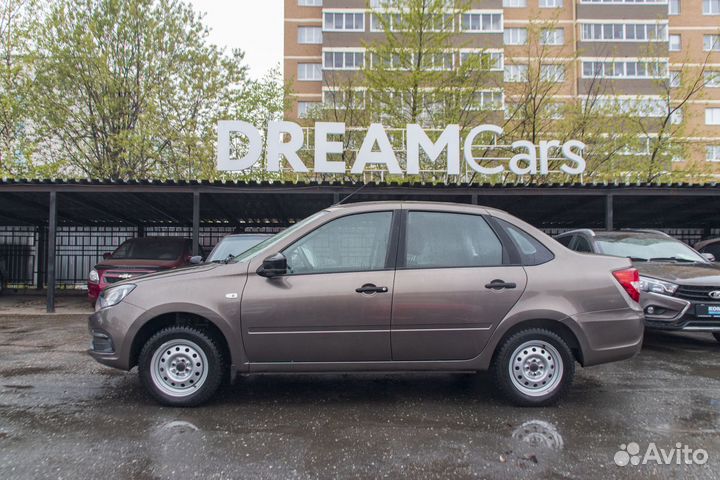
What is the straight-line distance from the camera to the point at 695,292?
245 inches

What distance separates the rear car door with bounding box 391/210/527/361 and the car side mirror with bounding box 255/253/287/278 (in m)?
0.94

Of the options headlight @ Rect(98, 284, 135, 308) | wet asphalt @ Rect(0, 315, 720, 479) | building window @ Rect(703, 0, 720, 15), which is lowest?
wet asphalt @ Rect(0, 315, 720, 479)

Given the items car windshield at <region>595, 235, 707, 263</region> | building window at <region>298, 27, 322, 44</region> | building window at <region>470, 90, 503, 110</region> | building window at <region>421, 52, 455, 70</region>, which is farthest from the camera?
building window at <region>298, 27, 322, 44</region>

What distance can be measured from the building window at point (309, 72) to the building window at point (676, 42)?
3057cm

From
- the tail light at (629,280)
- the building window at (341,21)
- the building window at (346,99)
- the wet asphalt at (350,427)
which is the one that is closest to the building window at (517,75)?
the building window at (346,99)

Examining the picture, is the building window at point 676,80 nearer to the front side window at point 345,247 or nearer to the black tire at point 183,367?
the front side window at point 345,247

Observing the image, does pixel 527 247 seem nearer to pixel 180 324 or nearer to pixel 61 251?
pixel 180 324

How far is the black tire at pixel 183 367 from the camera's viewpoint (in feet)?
13.2

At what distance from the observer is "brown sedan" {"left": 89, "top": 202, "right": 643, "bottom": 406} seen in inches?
156

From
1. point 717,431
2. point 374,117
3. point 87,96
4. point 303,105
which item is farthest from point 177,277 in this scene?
point 303,105

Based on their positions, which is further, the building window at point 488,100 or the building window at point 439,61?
the building window at point 488,100

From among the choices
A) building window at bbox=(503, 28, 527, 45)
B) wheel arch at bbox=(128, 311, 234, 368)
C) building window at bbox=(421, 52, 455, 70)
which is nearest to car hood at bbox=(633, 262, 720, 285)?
wheel arch at bbox=(128, 311, 234, 368)

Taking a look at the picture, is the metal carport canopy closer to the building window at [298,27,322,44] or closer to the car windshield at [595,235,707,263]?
the car windshield at [595,235,707,263]

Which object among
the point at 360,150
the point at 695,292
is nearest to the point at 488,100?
the point at 360,150
